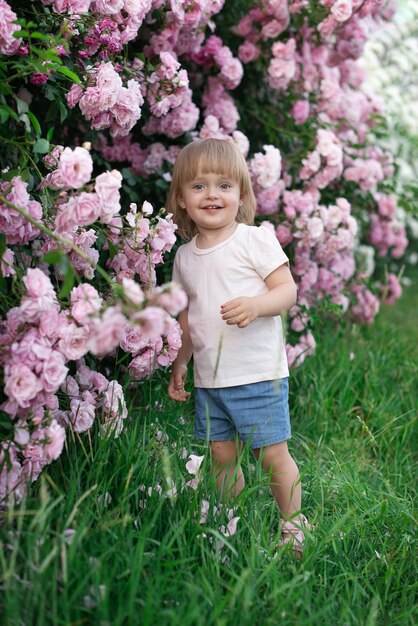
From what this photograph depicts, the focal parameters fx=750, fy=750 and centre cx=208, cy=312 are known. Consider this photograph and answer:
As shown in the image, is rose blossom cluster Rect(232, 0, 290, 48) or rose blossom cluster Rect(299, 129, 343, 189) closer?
rose blossom cluster Rect(232, 0, 290, 48)

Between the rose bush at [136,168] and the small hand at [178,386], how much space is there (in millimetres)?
64

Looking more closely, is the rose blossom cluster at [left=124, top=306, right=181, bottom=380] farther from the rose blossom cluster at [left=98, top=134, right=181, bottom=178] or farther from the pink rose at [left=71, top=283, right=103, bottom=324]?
the rose blossom cluster at [left=98, top=134, right=181, bottom=178]

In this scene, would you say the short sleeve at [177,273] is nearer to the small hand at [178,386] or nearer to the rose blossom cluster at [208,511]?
the small hand at [178,386]

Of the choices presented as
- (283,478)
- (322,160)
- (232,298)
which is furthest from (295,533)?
(322,160)

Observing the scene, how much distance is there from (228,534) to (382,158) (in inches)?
→ 124

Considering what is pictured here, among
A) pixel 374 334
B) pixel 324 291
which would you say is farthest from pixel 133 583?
pixel 374 334

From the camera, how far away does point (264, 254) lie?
2.41m

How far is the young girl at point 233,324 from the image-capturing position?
2424 millimetres

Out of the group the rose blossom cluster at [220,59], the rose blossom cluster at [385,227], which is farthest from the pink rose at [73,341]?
the rose blossom cluster at [385,227]

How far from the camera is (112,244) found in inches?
96.0

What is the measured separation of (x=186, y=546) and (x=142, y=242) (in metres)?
0.98

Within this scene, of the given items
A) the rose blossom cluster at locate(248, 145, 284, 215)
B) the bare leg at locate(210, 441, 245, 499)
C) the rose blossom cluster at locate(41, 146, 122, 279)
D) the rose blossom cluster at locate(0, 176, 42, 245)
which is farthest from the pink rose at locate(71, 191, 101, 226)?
the rose blossom cluster at locate(248, 145, 284, 215)

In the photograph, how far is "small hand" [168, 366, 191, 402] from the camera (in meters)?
2.59

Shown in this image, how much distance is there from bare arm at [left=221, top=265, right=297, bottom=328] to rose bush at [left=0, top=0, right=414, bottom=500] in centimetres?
20
